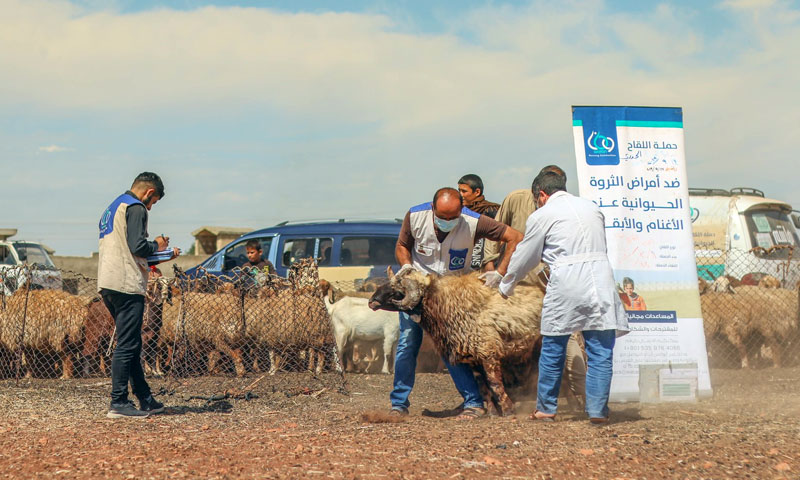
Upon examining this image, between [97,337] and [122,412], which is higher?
[97,337]

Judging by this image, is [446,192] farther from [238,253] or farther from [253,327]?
[238,253]

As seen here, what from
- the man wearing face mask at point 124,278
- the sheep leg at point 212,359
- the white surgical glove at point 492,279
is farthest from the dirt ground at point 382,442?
the sheep leg at point 212,359

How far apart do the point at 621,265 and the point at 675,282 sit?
0.52m

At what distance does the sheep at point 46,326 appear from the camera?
953 cm

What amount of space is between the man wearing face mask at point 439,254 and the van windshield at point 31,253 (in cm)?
1619

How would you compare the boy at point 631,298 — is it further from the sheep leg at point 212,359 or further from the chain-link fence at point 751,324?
the sheep leg at point 212,359

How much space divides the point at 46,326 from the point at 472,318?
620 centimetres

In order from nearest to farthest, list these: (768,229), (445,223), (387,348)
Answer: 1. (445,223)
2. (387,348)
3. (768,229)

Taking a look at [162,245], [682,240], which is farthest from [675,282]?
[162,245]

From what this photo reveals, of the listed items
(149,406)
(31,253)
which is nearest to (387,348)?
(149,406)

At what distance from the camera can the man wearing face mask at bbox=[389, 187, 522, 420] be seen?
19.7 ft

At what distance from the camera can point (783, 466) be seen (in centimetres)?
418

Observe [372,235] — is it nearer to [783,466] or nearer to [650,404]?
[650,404]

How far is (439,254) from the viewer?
612 cm
